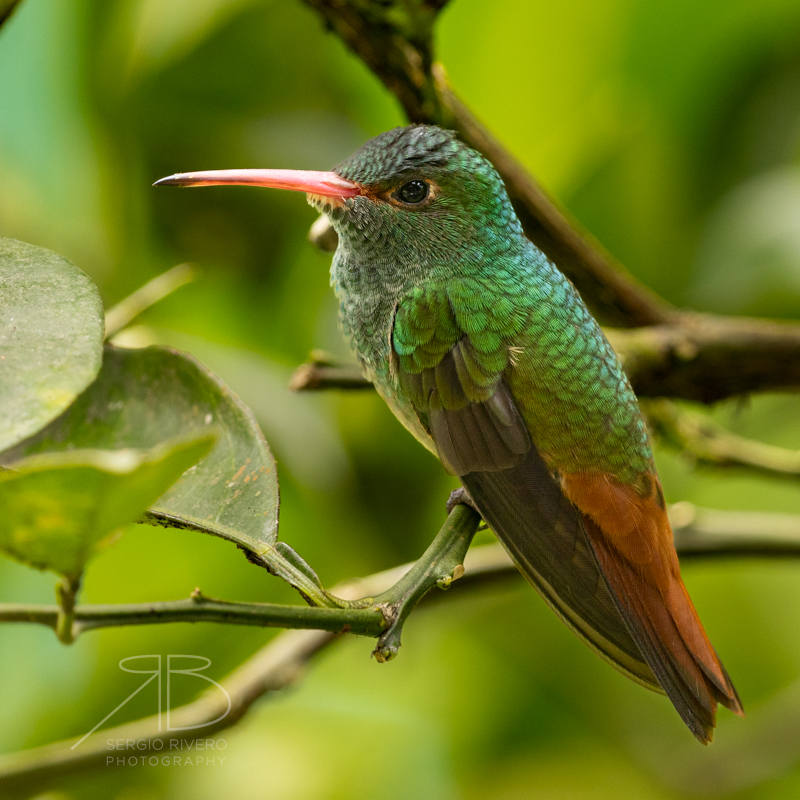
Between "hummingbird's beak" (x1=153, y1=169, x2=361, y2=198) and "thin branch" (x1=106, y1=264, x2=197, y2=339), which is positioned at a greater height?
"hummingbird's beak" (x1=153, y1=169, x2=361, y2=198)

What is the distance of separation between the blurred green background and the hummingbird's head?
70 centimetres

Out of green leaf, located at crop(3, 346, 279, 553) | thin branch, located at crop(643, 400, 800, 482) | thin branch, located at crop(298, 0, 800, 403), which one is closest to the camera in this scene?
green leaf, located at crop(3, 346, 279, 553)

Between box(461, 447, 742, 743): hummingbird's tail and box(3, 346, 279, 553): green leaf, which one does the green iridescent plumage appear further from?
box(3, 346, 279, 553): green leaf

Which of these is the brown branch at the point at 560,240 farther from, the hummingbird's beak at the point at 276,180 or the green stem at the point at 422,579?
the green stem at the point at 422,579

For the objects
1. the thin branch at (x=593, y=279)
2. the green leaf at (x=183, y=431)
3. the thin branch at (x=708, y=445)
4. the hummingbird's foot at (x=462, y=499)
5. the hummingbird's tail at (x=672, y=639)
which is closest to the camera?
the green leaf at (x=183, y=431)

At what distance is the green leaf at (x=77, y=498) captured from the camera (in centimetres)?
58

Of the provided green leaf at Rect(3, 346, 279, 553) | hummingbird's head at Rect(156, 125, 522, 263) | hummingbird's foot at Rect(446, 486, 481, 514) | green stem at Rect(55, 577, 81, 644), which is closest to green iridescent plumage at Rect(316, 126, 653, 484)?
hummingbird's head at Rect(156, 125, 522, 263)

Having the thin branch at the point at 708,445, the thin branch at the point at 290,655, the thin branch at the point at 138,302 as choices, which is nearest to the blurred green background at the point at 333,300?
the thin branch at the point at 708,445

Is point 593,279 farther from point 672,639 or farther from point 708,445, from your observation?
point 672,639

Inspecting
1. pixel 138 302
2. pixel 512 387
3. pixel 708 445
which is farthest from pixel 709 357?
pixel 138 302

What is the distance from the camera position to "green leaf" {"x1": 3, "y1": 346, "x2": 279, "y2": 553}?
0.88m

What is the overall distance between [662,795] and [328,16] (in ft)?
6.40

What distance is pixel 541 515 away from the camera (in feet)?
4.19

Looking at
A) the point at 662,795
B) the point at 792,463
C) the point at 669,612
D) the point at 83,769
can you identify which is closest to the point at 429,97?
the point at 669,612
